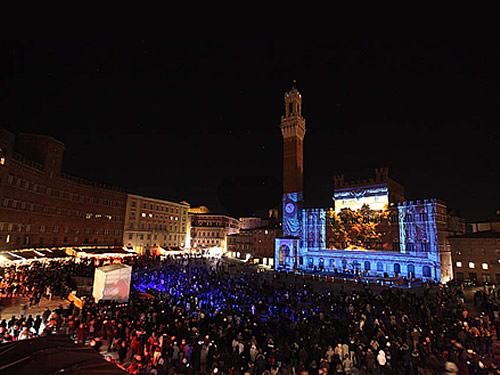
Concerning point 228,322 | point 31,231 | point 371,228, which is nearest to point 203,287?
point 228,322

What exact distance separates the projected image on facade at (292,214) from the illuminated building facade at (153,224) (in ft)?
86.9

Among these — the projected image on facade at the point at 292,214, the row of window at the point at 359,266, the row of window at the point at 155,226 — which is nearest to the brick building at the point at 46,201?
the row of window at the point at 155,226

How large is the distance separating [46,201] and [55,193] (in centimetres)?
201

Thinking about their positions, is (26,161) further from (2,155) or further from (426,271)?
(426,271)

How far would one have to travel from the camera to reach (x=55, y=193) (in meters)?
40.4

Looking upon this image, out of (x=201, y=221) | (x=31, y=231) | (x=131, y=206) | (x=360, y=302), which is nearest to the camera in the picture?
(x=360, y=302)

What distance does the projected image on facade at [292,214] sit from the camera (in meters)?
53.9

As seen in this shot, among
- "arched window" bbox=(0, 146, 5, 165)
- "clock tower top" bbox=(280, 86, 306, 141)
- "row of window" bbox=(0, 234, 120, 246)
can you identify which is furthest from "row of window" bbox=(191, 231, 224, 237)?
"arched window" bbox=(0, 146, 5, 165)

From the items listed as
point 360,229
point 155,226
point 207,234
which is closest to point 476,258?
point 360,229

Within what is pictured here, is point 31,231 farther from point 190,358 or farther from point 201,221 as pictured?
point 201,221

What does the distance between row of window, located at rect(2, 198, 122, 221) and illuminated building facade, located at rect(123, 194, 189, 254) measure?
4.36 metres

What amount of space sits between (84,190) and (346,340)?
46.0 m

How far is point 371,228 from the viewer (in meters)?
44.7

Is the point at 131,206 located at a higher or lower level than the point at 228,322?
higher
